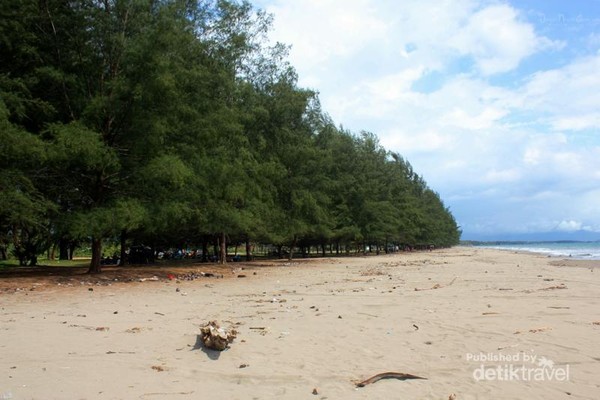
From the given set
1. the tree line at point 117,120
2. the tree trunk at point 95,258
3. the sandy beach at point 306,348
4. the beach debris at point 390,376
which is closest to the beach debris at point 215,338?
the sandy beach at point 306,348

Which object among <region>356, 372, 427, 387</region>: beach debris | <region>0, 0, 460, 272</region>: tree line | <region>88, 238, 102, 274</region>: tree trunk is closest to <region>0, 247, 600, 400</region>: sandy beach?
<region>356, 372, 427, 387</region>: beach debris

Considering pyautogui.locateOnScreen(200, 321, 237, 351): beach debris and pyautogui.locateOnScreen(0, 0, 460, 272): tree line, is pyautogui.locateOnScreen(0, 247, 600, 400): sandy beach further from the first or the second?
pyautogui.locateOnScreen(0, 0, 460, 272): tree line

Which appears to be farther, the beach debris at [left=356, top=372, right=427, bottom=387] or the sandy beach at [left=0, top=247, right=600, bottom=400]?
the beach debris at [left=356, top=372, right=427, bottom=387]

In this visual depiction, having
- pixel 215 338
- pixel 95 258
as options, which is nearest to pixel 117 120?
pixel 95 258

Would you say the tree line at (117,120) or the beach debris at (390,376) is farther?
the tree line at (117,120)

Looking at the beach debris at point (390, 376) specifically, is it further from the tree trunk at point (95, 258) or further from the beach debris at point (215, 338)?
the tree trunk at point (95, 258)

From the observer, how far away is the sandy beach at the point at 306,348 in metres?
5.48

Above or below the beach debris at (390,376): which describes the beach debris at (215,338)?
above

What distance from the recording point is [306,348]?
7.27m

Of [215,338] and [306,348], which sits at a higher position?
[215,338]

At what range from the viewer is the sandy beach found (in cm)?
548

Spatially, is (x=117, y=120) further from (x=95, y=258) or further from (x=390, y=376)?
(x=390, y=376)

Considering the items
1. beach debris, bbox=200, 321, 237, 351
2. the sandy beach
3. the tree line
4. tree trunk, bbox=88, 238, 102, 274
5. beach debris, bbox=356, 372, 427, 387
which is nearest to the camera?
the sandy beach

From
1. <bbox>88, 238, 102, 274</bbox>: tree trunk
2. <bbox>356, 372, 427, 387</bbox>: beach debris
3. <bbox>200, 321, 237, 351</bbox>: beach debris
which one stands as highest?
<bbox>88, 238, 102, 274</bbox>: tree trunk
